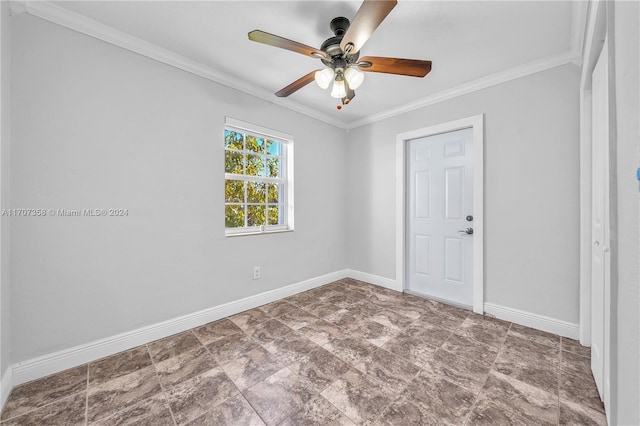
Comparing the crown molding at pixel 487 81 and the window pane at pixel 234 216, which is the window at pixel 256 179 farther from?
the crown molding at pixel 487 81

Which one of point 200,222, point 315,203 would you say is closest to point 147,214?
point 200,222

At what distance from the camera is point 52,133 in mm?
1722

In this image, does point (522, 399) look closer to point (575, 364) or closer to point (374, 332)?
point (575, 364)

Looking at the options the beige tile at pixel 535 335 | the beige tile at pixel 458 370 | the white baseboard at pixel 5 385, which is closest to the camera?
the white baseboard at pixel 5 385

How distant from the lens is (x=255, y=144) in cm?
302

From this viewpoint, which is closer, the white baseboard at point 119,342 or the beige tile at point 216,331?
the white baseboard at point 119,342

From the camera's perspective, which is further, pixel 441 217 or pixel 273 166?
pixel 273 166

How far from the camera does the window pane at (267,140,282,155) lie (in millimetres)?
3158

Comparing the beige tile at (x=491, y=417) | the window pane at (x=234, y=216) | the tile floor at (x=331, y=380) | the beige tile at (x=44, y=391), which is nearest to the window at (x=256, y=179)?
the window pane at (x=234, y=216)

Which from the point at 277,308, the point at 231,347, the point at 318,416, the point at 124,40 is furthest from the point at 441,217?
the point at 124,40

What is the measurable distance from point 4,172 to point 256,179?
189 cm

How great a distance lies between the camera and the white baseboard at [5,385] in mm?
1412

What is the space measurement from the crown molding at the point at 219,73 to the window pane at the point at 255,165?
697 millimetres

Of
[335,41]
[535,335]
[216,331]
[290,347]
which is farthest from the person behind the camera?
[216,331]
